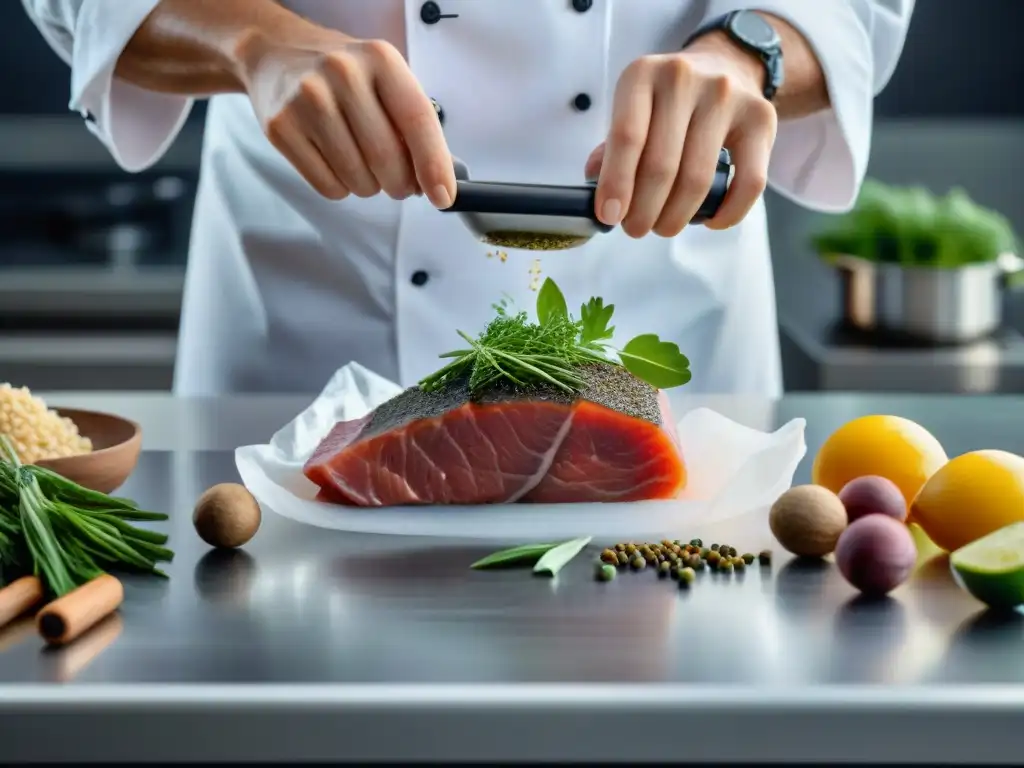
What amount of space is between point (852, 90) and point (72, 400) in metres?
1.02

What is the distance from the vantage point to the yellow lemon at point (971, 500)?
98cm

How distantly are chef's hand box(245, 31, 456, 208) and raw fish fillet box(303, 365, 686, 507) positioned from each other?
7.4 inches

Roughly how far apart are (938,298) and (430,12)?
151cm

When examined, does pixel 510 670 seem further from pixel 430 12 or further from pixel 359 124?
pixel 430 12

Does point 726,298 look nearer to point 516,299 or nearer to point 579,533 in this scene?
point 516,299

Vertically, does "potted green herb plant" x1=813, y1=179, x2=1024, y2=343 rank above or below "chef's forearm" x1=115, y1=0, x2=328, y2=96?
below

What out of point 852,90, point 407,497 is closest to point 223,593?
point 407,497

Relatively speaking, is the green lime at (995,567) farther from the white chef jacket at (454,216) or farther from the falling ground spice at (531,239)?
the white chef jacket at (454,216)

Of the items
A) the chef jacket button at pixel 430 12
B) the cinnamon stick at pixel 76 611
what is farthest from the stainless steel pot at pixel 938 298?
the cinnamon stick at pixel 76 611

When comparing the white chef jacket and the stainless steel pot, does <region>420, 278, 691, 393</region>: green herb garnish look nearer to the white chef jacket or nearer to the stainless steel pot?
the white chef jacket

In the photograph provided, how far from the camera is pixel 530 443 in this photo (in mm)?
1069

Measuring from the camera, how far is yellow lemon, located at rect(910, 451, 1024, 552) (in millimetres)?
975

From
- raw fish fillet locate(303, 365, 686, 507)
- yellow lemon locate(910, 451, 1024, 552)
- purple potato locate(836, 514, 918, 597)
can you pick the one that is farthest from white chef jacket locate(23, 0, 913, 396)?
purple potato locate(836, 514, 918, 597)

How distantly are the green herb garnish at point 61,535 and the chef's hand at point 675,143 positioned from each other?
470 mm
